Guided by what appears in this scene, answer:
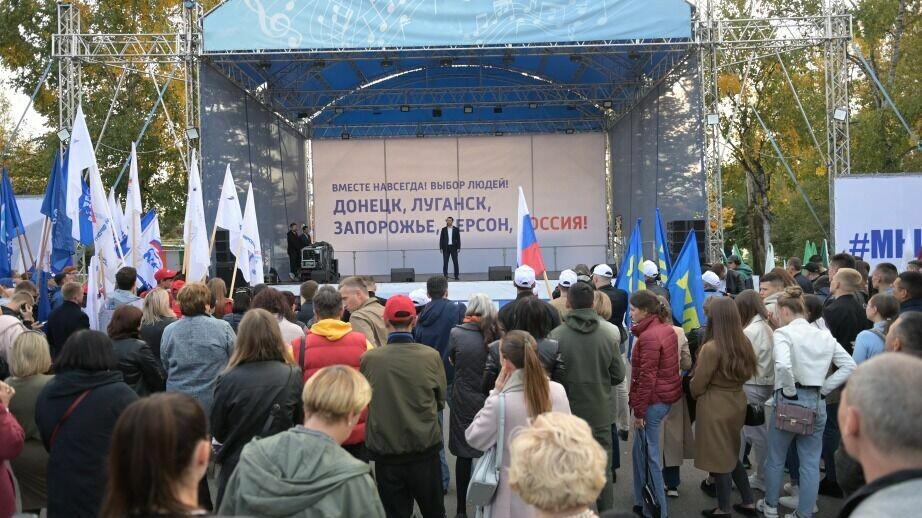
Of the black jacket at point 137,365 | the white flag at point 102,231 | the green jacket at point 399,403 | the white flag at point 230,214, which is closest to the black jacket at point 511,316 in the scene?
the green jacket at point 399,403

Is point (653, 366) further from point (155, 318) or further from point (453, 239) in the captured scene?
point (453, 239)

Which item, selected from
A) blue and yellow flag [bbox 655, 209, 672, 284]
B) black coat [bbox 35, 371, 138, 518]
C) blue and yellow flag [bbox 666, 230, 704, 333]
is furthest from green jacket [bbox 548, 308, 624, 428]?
blue and yellow flag [bbox 655, 209, 672, 284]

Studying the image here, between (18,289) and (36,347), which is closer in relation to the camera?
(36,347)

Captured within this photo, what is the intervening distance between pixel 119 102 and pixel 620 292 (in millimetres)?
25415

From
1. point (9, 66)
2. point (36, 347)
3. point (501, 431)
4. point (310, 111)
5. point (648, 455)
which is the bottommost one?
point (648, 455)

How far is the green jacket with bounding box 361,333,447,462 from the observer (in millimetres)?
4793

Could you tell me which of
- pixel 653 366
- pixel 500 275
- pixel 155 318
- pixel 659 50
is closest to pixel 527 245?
pixel 653 366

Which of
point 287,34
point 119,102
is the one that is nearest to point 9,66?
point 119,102

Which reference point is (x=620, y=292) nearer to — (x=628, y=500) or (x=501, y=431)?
(x=628, y=500)

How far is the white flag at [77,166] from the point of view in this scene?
391 inches

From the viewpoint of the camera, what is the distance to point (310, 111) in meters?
24.2

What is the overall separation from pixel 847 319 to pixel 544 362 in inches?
128

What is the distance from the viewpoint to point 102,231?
10039 millimetres

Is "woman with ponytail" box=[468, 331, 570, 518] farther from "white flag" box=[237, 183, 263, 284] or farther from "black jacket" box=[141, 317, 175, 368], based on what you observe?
"white flag" box=[237, 183, 263, 284]
